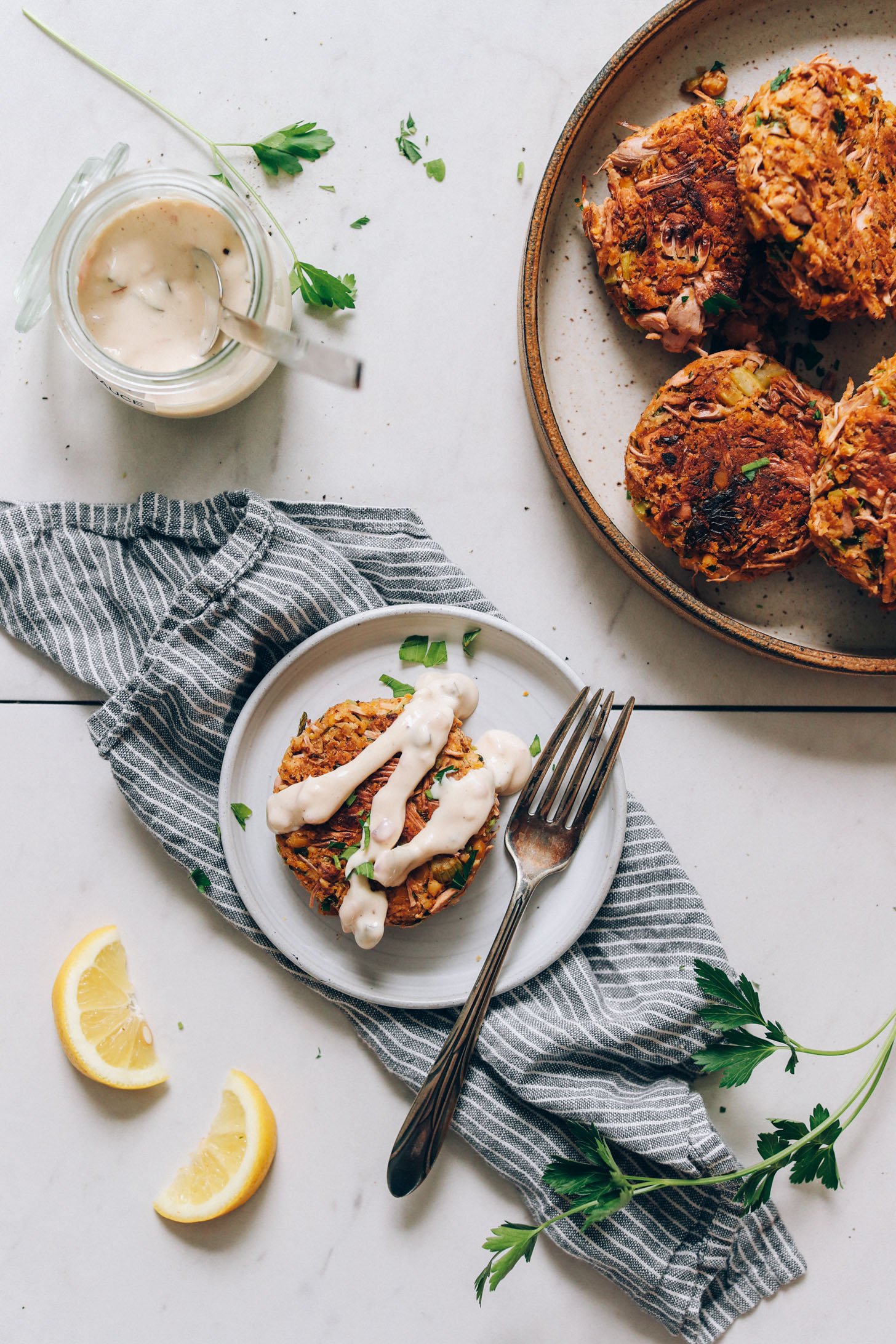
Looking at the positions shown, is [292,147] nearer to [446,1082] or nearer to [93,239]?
[93,239]

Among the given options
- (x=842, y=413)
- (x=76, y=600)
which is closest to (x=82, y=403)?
(x=76, y=600)

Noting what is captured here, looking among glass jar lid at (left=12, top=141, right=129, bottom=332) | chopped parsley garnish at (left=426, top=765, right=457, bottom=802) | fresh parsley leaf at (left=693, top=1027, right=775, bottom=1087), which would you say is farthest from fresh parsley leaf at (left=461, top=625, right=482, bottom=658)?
glass jar lid at (left=12, top=141, right=129, bottom=332)

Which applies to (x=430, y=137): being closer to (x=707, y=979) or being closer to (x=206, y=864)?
(x=206, y=864)

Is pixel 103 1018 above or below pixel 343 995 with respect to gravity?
below

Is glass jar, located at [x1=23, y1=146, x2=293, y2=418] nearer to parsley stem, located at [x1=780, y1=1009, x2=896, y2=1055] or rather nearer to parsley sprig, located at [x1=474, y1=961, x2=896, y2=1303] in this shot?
parsley sprig, located at [x1=474, y1=961, x2=896, y2=1303]

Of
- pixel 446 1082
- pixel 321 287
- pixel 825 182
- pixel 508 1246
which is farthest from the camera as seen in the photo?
pixel 321 287

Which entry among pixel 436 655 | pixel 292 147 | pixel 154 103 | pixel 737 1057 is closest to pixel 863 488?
pixel 436 655
